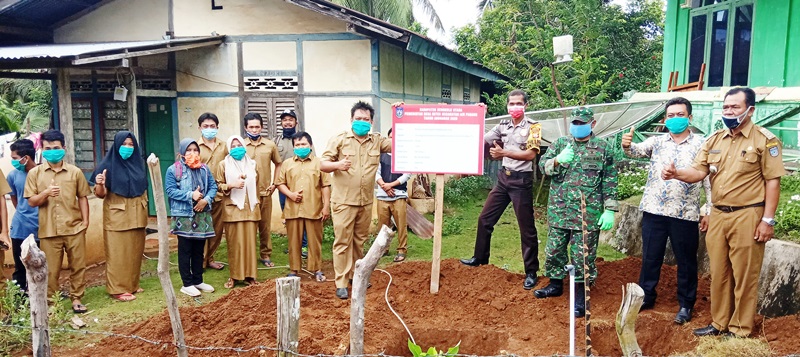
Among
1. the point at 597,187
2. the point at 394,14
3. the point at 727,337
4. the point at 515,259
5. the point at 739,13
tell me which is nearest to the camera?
the point at 727,337

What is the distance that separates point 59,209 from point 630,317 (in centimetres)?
495

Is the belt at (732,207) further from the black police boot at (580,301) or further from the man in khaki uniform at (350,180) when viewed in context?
the man in khaki uniform at (350,180)

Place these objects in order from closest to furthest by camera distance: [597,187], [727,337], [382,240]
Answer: [382,240] → [727,337] → [597,187]

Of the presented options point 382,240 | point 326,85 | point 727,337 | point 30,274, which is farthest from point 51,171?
point 727,337

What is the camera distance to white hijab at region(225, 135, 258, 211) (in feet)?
19.7

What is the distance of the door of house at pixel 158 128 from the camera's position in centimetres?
935

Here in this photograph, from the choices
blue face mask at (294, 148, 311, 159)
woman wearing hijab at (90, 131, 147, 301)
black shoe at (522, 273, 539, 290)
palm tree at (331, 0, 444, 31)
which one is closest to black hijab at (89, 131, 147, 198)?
woman wearing hijab at (90, 131, 147, 301)

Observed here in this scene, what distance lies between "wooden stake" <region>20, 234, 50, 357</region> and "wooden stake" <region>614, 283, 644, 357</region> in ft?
11.1

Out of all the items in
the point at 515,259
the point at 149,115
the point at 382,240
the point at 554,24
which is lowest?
the point at 515,259

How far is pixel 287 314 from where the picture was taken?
3.18 meters

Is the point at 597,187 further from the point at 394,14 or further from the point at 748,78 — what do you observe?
the point at 394,14

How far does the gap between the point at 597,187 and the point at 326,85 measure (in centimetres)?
494

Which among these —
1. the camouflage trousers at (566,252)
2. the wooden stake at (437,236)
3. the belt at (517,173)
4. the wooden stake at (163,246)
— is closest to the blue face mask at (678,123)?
the camouflage trousers at (566,252)

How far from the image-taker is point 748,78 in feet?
30.2
